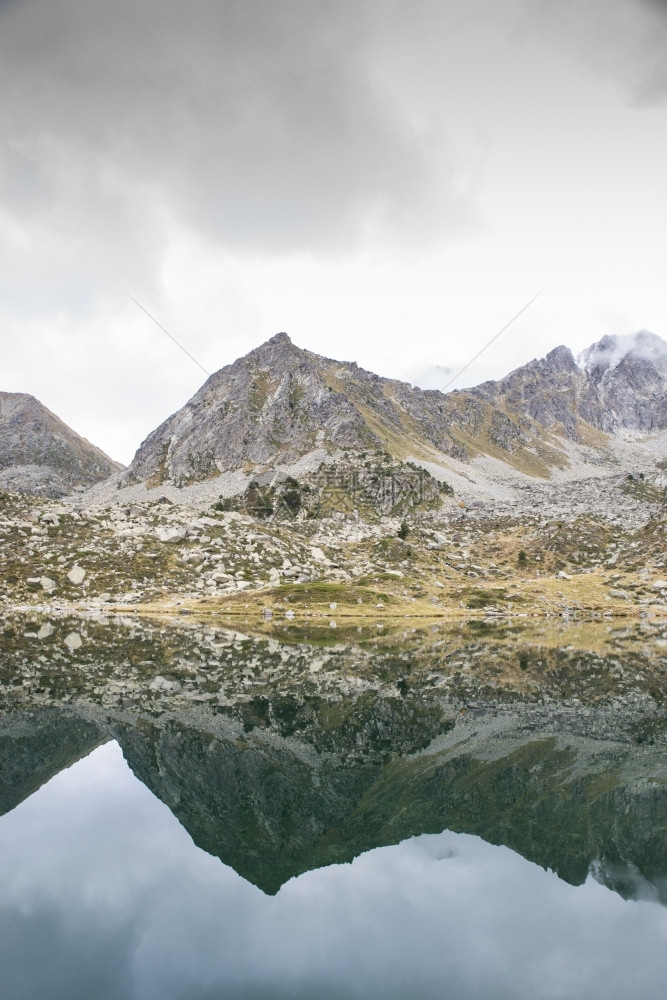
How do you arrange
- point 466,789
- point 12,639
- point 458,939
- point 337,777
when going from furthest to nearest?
point 12,639, point 337,777, point 466,789, point 458,939

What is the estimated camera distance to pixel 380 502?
110 meters

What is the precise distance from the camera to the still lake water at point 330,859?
22.8 ft

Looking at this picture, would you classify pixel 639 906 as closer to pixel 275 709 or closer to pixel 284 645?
pixel 275 709

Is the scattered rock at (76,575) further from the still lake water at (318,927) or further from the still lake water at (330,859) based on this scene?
the still lake water at (318,927)

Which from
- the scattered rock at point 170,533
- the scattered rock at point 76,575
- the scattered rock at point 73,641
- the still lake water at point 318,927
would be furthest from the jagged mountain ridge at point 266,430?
the still lake water at point 318,927

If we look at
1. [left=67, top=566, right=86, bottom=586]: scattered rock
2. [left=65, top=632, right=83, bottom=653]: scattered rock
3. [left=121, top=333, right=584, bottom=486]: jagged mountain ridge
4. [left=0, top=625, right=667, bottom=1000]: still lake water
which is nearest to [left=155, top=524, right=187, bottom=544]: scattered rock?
[left=67, top=566, right=86, bottom=586]: scattered rock

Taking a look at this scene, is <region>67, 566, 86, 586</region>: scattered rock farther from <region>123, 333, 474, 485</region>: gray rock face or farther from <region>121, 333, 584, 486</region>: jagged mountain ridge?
<region>123, 333, 474, 485</region>: gray rock face

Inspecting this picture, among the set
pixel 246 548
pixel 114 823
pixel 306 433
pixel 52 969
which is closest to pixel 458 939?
pixel 52 969

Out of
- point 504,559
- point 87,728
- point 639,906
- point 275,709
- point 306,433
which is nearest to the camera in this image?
point 639,906

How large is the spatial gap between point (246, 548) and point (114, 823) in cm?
5542

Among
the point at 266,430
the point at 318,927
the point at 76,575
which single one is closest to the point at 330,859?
the point at 318,927

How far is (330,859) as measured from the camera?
32.3 ft

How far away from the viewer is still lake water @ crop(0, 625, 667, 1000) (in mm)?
6957

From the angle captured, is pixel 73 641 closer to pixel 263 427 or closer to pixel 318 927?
pixel 318 927
